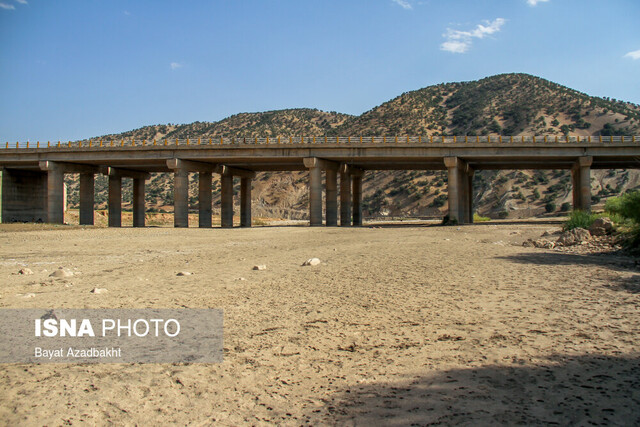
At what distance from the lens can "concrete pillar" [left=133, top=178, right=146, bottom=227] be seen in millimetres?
63312

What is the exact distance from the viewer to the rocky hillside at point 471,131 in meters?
89.1

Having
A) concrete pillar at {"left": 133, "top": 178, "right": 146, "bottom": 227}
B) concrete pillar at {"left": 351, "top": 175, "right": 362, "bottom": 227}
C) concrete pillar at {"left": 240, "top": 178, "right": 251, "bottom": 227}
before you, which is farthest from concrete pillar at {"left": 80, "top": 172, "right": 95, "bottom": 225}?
concrete pillar at {"left": 351, "top": 175, "right": 362, "bottom": 227}

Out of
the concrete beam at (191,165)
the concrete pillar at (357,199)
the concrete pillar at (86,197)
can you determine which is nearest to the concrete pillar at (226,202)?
the concrete beam at (191,165)

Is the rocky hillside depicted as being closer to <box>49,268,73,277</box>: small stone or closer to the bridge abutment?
the bridge abutment

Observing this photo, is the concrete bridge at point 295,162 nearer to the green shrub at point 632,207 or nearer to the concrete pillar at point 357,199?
the concrete pillar at point 357,199

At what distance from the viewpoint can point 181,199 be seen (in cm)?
5341

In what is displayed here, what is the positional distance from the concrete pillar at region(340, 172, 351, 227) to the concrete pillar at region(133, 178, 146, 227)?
2720cm

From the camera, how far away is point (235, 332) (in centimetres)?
698

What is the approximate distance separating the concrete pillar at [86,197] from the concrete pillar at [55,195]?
343 centimetres

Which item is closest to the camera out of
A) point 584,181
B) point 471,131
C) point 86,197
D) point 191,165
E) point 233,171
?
point 584,181

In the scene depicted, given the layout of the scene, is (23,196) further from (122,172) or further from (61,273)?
(61,273)

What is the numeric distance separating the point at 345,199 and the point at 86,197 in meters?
32.3

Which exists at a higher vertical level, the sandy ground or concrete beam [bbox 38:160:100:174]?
concrete beam [bbox 38:160:100:174]

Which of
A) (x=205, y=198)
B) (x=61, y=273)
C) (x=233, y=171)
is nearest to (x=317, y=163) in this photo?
(x=233, y=171)
